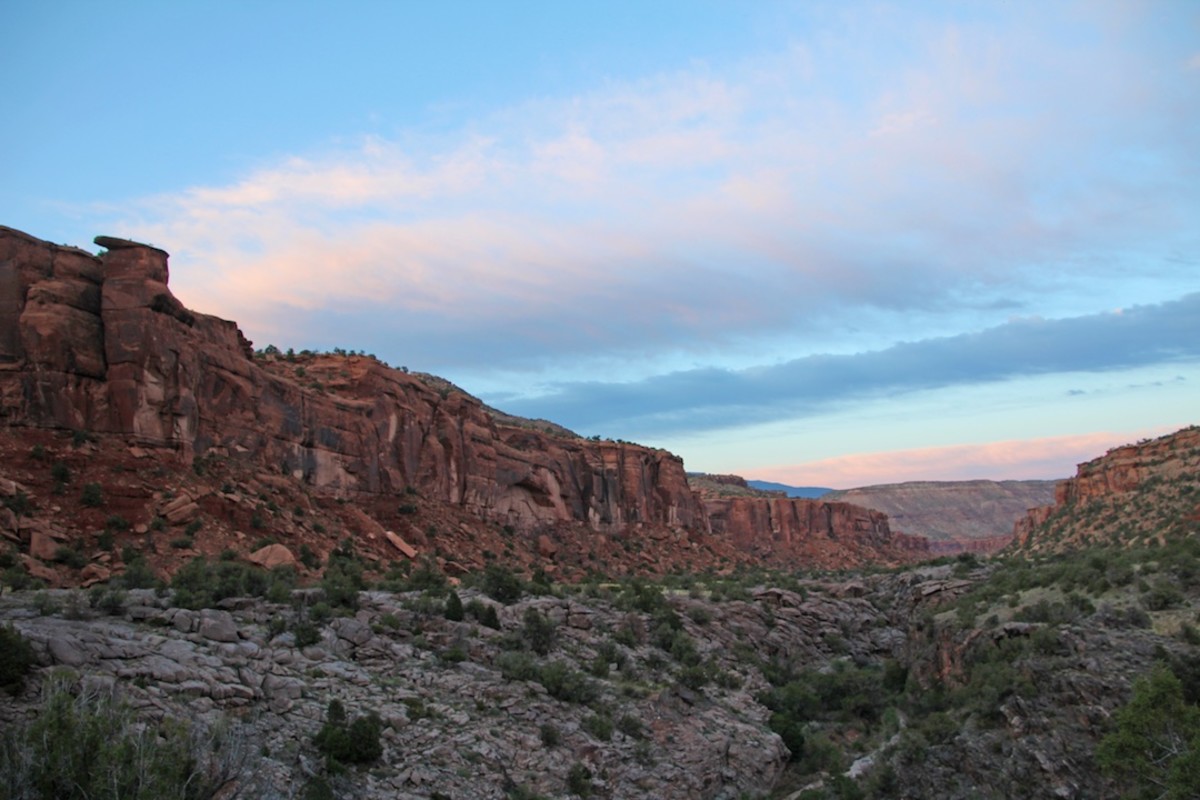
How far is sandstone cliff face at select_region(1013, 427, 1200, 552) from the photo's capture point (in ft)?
151

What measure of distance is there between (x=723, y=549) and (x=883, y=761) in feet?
190

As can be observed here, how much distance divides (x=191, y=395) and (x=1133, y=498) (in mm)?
50596

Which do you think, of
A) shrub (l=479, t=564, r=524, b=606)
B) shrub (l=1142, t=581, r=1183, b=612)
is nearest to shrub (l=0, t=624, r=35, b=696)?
shrub (l=479, t=564, r=524, b=606)

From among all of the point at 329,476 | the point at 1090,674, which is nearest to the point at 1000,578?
the point at 1090,674

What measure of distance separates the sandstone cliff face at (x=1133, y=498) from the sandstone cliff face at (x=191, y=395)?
112 feet

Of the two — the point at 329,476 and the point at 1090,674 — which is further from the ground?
the point at 329,476

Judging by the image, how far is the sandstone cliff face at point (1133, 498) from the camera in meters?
46.0

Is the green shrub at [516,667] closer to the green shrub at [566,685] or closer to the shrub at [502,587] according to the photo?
the green shrub at [566,685]

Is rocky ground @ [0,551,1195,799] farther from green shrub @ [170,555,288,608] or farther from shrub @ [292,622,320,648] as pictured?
green shrub @ [170,555,288,608]

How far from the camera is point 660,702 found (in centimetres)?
2967

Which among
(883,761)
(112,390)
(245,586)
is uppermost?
(112,390)

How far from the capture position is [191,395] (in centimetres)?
3466

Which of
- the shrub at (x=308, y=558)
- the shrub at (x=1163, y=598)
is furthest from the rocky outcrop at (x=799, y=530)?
the shrub at (x=1163, y=598)

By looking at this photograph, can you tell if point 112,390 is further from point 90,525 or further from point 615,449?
point 615,449
